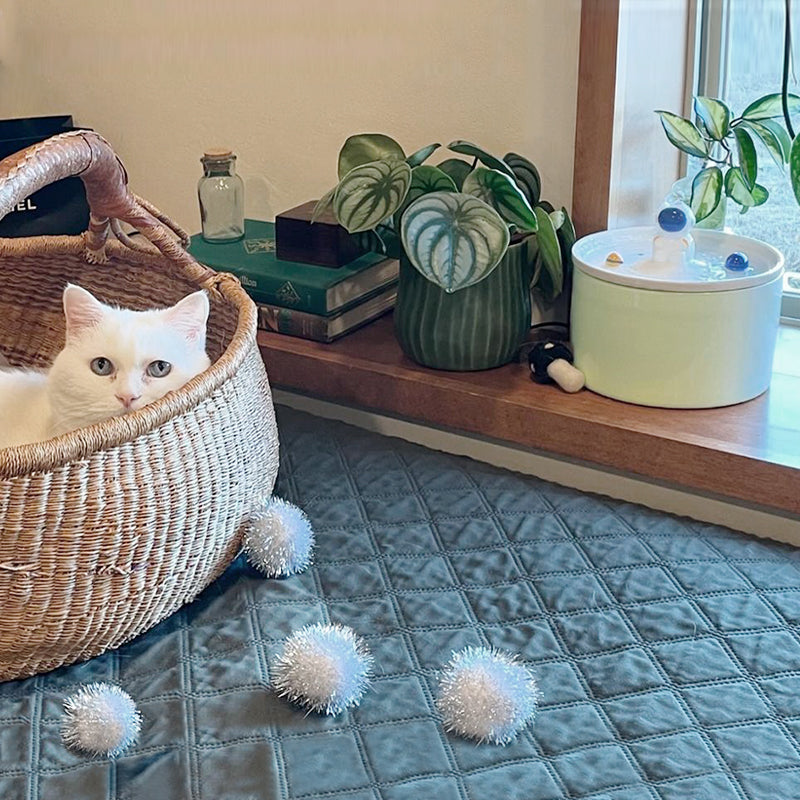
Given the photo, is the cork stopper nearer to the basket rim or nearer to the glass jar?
the glass jar

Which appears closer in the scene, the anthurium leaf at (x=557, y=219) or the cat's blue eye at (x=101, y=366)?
the cat's blue eye at (x=101, y=366)

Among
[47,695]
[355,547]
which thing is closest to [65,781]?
[47,695]

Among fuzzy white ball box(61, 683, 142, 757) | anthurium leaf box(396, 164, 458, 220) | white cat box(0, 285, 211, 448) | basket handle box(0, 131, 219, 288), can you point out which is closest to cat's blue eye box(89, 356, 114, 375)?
white cat box(0, 285, 211, 448)

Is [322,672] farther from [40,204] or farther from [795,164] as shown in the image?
[40,204]

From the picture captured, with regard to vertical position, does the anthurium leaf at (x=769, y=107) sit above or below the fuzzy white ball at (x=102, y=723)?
above

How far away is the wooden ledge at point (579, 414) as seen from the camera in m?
1.05

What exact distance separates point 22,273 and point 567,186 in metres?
0.62

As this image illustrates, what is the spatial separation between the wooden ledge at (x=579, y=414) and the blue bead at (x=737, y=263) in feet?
0.47

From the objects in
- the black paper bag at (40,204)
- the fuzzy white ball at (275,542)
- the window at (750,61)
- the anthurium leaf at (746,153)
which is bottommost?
the fuzzy white ball at (275,542)

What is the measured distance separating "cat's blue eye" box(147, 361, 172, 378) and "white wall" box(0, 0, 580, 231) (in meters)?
0.54

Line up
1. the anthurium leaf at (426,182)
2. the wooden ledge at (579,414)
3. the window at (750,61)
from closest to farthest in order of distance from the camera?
1. the wooden ledge at (579,414)
2. the anthurium leaf at (426,182)
3. the window at (750,61)

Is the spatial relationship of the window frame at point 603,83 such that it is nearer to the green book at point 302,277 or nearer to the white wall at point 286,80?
the white wall at point 286,80

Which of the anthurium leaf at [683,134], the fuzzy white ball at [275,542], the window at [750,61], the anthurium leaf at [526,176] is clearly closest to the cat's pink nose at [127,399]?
the fuzzy white ball at [275,542]

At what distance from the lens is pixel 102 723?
30.8 inches
